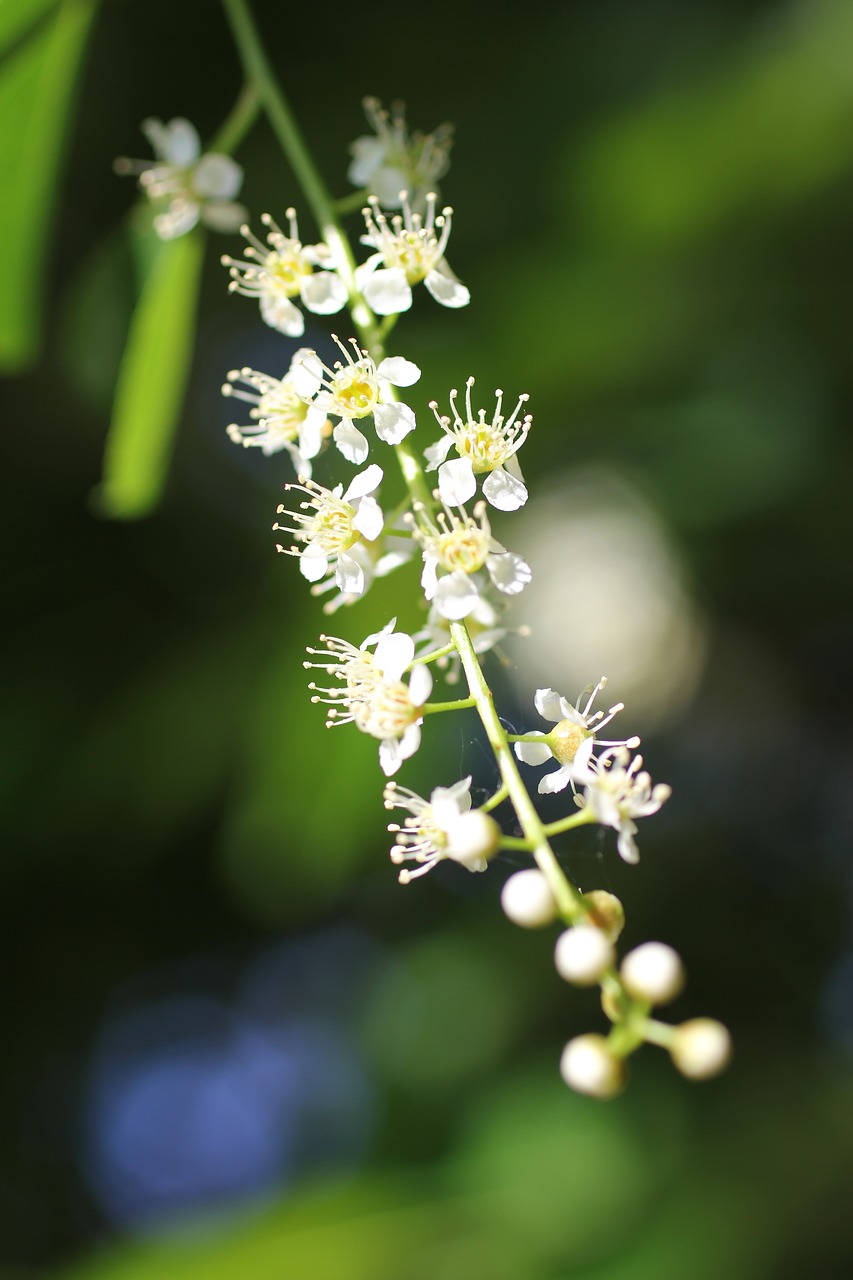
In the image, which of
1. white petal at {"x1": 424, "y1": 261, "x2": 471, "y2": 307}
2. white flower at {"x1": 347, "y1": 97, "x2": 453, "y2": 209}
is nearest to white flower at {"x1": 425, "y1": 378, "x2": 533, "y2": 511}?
white petal at {"x1": 424, "y1": 261, "x2": 471, "y2": 307}

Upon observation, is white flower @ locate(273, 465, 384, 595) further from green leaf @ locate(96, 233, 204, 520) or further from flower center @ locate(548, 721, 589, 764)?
green leaf @ locate(96, 233, 204, 520)

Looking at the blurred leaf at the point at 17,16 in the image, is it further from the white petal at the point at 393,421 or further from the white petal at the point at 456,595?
the white petal at the point at 456,595

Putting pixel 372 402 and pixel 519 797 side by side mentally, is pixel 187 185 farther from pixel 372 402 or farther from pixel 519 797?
pixel 519 797

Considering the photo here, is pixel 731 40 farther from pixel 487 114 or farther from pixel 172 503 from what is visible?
pixel 172 503

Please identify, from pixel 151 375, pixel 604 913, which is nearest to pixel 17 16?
pixel 151 375

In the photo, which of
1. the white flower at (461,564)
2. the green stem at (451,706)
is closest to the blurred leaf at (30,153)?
the white flower at (461,564)

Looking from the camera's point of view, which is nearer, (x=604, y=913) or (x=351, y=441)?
(x=604, y=913)
